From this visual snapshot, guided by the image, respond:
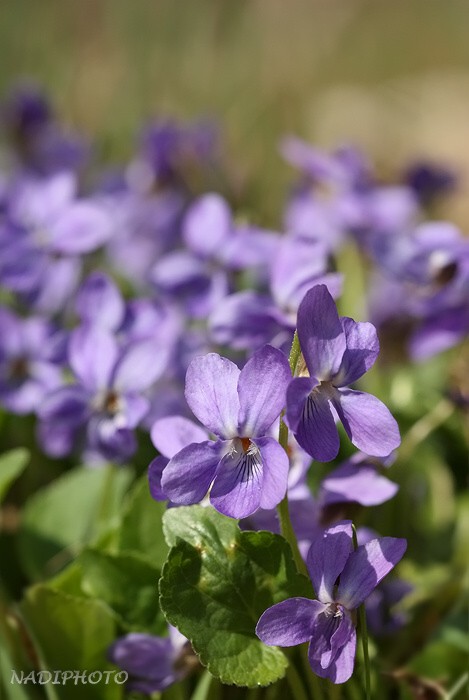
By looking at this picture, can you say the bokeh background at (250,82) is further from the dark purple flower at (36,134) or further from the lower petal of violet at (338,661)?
the lower petal of violet at (338,661)

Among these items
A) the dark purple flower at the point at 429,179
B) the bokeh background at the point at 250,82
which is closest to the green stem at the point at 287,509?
the dark purple flower at the point at 429,179

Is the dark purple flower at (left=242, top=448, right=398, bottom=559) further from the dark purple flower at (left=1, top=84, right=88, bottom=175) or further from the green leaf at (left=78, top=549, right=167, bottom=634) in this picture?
the dark purple flower at (left=1, top=84, right=88, bottom=175)

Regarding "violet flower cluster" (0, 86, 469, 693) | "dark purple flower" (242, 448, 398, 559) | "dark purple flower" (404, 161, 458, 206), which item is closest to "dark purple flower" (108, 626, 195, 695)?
"violet flower cluster" (0, 86, 469, 693)

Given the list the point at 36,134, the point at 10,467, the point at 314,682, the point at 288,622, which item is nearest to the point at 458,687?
the point at 314,682

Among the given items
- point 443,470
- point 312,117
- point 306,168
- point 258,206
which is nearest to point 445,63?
point 312,117

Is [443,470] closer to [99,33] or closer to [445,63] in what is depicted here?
[445,63]

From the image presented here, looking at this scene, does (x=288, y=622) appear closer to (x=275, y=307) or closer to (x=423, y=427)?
(x=275, y=307)
